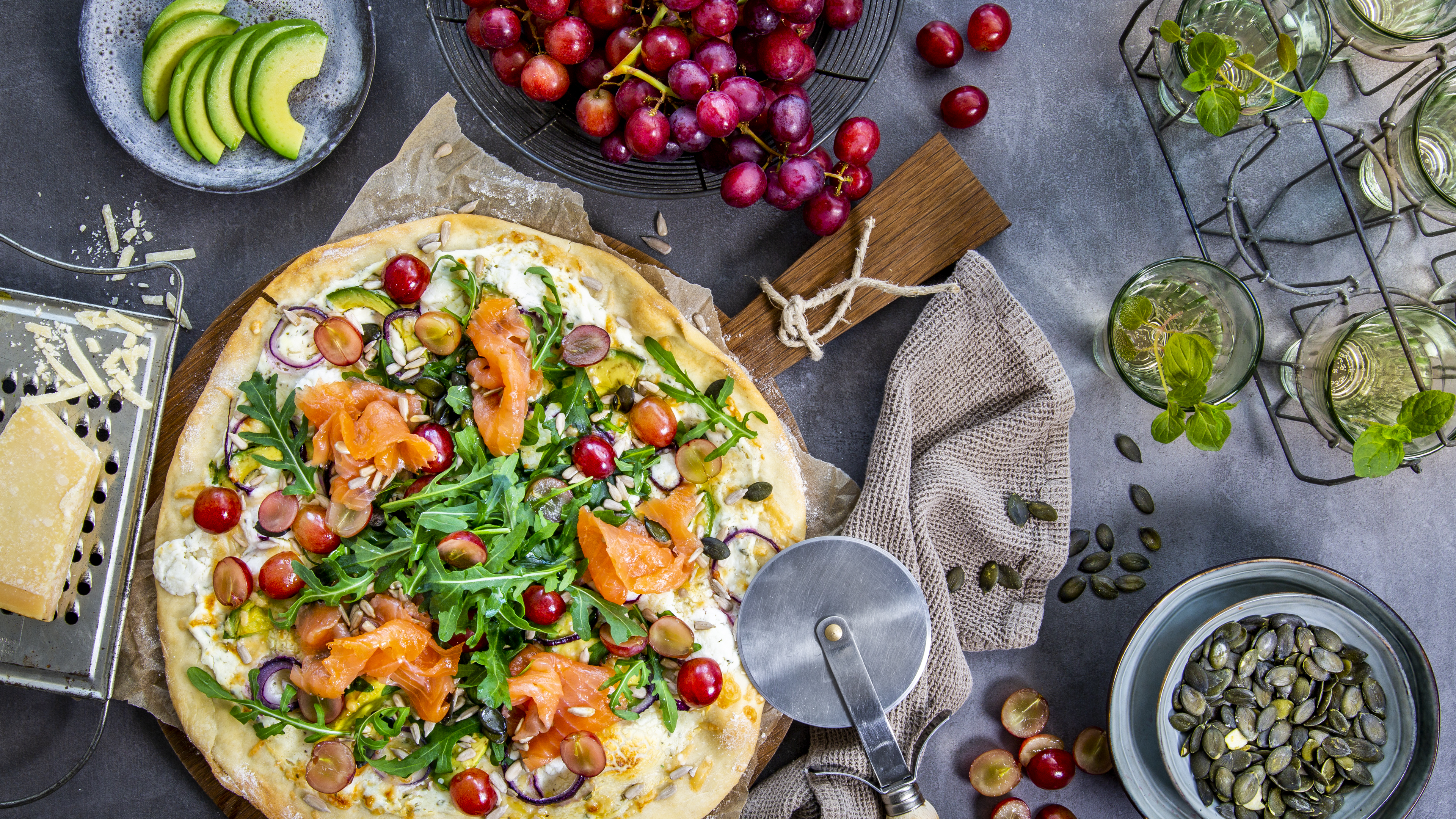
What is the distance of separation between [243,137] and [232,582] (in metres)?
1.32

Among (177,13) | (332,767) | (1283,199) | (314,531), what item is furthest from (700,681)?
(177,13)

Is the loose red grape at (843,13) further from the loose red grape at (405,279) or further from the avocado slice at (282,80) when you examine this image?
the avocado slice at (282,80)

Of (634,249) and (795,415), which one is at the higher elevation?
(634,249)

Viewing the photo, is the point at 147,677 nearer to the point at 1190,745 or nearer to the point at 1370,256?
the point at 1190,745

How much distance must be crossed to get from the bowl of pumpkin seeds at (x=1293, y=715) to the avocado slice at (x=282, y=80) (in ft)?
9.89

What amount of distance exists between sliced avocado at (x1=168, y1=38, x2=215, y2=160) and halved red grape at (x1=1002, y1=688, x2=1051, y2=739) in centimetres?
304

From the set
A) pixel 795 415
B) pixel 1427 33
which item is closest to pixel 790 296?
pixel 795 415

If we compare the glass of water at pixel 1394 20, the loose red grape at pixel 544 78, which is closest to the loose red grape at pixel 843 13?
the loose red grape at pixel 544 78

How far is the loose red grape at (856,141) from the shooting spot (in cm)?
244

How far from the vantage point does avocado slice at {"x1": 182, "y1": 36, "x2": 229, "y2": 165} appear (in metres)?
2.48

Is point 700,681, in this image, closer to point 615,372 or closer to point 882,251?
point 615,372

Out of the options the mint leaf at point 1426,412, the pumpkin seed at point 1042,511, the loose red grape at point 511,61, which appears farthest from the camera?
the pumpkin seed at point 1042,511

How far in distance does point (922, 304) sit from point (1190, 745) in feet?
4.97

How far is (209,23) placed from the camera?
2.53m
